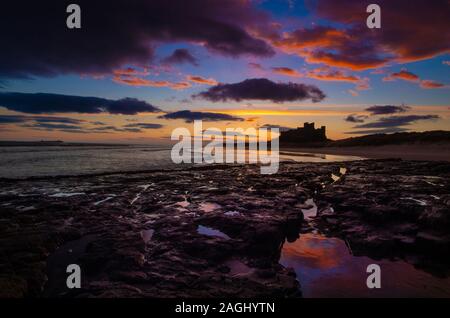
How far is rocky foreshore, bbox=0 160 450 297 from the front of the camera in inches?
213

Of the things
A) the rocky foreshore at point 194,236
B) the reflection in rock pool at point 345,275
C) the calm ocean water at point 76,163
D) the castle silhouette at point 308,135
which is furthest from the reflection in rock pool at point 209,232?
the castle silhouette at point 308,135

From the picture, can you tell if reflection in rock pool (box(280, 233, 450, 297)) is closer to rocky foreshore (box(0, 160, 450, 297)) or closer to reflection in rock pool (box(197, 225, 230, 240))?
rocky foreshore (box(0, 160, 450, 297))

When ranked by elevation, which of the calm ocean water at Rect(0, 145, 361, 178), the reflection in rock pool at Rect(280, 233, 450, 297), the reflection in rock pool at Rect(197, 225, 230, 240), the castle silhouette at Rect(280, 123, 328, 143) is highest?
the castle silhouette at Rect(280, 123, 328, 143)

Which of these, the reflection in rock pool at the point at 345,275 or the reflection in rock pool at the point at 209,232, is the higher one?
the reflection in rock pool at the point at 209,232

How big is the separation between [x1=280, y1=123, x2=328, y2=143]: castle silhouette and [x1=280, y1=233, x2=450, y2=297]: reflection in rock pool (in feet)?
315

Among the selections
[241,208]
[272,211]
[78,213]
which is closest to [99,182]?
[78,213]

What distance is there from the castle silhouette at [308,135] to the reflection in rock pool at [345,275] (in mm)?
96057

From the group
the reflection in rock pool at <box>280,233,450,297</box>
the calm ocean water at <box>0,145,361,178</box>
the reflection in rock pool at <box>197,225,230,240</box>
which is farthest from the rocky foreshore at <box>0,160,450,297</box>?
the calm ocean water at <box>0,145,361,178</box>

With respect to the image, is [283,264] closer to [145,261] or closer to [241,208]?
[145,261]

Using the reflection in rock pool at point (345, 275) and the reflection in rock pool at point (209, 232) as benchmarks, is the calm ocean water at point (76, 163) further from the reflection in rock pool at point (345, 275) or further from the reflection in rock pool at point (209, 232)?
the reflection in rock pool at point (345, 275)

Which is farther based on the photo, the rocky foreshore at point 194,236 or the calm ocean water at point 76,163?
the calm ocean water at point 76,163

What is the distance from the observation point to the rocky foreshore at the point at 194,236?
5.40m

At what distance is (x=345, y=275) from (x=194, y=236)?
3901 millimetres

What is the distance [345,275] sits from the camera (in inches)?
235
